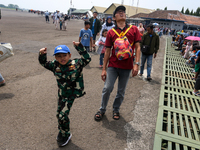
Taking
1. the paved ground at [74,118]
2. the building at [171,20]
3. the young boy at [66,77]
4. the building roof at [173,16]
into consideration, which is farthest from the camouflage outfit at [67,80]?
the building roof at [173,16]

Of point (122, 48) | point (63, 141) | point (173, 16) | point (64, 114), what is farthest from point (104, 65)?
point (173, 16)

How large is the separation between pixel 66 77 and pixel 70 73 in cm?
9

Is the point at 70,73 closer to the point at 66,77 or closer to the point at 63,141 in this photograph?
the point at 66,77

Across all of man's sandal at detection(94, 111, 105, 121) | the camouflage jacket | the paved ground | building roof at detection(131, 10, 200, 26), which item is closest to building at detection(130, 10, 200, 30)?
building roof at detection(131, 10, 200, 26)

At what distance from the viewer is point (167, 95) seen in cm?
457

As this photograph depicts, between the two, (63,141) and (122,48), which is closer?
(63,141)

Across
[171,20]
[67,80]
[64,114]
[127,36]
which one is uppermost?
[171,20]

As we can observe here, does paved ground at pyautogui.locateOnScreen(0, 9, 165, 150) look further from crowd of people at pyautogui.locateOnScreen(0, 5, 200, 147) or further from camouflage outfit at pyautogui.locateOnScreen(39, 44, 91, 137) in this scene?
camouflage outfit at pyautogui.locateOnScreen(39, 44, 91, 137)

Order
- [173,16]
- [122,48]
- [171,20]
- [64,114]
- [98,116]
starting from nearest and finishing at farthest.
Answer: [64,114] < [122,48] < [98,116] < [171,20] < [173,16]

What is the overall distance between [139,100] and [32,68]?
157 inches

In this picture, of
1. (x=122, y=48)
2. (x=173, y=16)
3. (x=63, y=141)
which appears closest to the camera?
(x=63, y=141)

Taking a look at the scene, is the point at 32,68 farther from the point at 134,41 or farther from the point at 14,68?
the point at 134,41

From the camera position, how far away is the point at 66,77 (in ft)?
7.79

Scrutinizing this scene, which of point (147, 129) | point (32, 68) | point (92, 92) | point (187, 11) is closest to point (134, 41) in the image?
point (147, 129)
